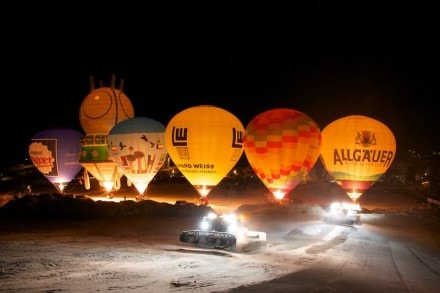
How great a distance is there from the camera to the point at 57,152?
41.9 m

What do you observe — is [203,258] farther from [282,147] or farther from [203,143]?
[282,147]

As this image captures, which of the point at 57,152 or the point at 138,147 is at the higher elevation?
the point at 57,152

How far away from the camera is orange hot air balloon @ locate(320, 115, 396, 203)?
34.6 metres

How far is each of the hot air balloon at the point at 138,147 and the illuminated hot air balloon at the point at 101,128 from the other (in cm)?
294

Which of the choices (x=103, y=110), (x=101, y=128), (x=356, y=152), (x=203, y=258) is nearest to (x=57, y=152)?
(x=101, y=128)

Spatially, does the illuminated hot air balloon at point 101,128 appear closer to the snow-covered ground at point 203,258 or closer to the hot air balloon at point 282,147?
the snow-covered ground at point 203,258

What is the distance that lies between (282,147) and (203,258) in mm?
15445

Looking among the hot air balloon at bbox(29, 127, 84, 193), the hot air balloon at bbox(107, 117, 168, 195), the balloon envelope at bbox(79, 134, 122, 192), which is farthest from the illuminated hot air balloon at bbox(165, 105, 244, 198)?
the hot air balloon at bbox(29, 127, 84, 193)

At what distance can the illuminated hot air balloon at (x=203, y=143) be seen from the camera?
31.0 m

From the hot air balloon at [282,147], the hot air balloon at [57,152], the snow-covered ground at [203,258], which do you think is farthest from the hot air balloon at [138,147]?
the hot air balloon at [57,152]

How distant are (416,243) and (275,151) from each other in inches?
396

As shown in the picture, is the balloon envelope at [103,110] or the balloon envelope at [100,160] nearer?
the balloon envelope at [100,160]

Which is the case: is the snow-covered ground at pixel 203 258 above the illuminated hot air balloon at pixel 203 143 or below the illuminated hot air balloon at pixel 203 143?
below

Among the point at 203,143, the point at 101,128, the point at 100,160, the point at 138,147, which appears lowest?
the point at 100,160
